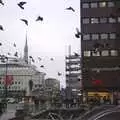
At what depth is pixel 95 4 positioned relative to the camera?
325 feet

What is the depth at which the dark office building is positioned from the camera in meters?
96.0

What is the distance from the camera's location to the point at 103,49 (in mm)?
96250

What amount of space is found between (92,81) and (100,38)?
918 cm

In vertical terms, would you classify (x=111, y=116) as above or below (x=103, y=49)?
below

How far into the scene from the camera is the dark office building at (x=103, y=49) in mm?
96000

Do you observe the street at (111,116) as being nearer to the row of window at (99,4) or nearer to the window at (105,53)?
Result: the window at (105,53)

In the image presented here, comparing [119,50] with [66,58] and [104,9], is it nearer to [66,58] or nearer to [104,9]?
[104,9]

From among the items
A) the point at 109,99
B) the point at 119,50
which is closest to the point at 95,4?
the point at 119,50

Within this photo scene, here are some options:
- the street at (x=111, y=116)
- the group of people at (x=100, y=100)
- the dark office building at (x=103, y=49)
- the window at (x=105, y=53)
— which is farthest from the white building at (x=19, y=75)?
the street at (x=111, y=116)

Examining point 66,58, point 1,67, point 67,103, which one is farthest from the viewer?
point 66,58

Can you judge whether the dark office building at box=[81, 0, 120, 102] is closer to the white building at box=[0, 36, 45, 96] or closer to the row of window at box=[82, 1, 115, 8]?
the row of window at box=[82, 1, 115, 8]

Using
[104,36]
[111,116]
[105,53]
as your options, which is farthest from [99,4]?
[111,116]

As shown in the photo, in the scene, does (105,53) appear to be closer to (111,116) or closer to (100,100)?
(100,100)

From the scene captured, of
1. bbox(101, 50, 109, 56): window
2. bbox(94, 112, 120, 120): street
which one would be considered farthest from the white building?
bbox(94, 112, 120, 120): street
